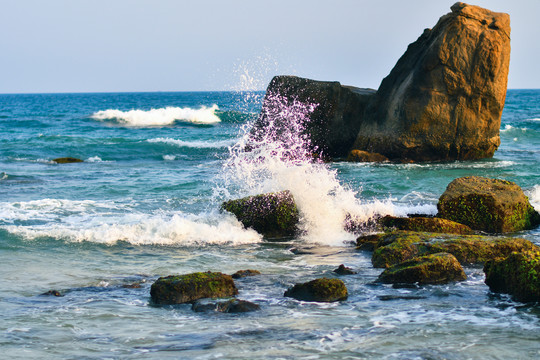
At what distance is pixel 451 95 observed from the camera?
691 inches

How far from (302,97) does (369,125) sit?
8.20 ft

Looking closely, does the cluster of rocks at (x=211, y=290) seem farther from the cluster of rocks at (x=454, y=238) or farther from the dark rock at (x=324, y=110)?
the dark rock at (x=324, y=110)

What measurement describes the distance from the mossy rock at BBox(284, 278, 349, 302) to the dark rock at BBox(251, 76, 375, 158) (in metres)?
13.7

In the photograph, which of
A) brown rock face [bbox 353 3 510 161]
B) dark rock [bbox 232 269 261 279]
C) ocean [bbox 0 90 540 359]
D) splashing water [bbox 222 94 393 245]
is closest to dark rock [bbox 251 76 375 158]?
brown rock face [bbox 353 3 510 161]

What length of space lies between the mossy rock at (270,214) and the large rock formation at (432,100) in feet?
28.7

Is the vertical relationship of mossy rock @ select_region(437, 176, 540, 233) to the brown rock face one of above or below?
below

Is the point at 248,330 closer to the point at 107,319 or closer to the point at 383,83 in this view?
the point at 107,319

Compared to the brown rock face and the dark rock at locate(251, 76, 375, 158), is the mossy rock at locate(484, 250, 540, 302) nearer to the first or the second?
the brown rock face

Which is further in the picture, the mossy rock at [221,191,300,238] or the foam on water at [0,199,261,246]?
the mossy rock at [221,191,300,238]

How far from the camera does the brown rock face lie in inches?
679

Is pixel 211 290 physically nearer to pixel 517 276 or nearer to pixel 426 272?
pixel 426 272

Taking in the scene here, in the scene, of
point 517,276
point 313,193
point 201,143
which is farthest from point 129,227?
point 201,143

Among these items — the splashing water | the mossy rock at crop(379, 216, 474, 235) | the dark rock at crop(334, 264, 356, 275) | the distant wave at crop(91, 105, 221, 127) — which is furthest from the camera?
the distant wave at crop(91, 105, 221, 127)

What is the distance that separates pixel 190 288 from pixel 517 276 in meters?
3.46
